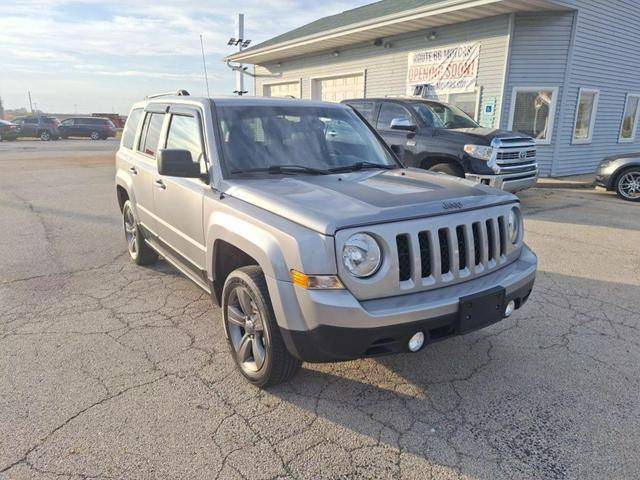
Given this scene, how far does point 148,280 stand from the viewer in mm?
5137

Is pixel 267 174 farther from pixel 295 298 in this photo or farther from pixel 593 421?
pixel 593 421

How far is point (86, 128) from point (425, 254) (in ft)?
121

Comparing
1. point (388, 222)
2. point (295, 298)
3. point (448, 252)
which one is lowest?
point (295, 298)

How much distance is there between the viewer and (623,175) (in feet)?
33.4

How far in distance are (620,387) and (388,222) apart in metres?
2.05

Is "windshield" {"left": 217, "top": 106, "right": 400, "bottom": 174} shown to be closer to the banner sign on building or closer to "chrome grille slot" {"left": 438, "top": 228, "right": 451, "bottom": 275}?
"chrome grille slot" {"left": 438, "top": 228, "right": 451, "bottom": 275}

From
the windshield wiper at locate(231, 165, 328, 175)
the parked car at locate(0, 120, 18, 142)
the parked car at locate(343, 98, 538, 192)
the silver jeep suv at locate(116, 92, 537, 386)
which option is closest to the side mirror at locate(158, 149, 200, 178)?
the silver jeep suv at locate(116, 92, 537, 386)

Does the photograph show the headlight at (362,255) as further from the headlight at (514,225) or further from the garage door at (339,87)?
the garage door at (339,87)

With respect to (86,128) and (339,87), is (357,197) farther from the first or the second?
(86,128)

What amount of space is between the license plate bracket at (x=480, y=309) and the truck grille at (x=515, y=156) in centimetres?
580

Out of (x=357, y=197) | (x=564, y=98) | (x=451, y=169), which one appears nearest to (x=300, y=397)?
(x=357, y=197)

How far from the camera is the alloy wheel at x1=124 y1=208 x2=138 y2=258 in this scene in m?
5.46

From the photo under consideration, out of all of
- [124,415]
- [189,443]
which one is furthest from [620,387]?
[124,415]

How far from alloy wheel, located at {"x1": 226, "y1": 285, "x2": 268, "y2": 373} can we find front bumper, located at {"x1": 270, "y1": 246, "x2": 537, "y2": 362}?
1.32 ft
